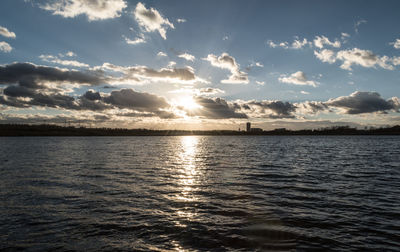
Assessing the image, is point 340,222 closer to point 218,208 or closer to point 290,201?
point 290,201

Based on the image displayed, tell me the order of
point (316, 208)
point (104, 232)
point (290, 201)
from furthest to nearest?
point (290, 201) → point (316, 208) → point (104, 232)

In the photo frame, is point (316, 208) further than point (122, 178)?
No

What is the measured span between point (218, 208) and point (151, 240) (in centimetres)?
609

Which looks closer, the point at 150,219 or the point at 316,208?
the point at 150,219

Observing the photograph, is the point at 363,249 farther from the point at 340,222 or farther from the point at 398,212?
the point at 398,212

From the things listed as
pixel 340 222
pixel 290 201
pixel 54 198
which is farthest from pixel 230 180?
pixel 54 198

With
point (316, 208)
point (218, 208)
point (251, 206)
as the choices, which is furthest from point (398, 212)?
point (218, 208)

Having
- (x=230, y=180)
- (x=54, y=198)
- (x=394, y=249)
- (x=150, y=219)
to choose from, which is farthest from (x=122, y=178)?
(x=394, y=249)

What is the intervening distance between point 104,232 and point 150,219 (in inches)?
103

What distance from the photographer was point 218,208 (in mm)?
16047

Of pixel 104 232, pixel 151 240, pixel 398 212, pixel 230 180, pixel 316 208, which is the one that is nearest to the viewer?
pixel 151 240

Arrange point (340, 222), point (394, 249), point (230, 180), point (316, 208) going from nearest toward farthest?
1. point (394, 249)
2. point (340, 222)
3. point (316, 208)
4. point (230, 180)

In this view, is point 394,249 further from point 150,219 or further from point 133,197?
point 133,197

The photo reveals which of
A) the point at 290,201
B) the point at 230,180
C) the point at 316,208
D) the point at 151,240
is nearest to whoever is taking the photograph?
the point at 151,240
